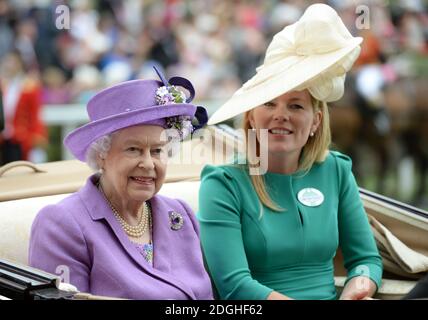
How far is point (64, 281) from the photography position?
2889mm

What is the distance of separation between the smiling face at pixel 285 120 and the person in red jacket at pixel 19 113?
187 inches

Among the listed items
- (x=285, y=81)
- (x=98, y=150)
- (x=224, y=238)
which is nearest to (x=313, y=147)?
(x=285, y=81)

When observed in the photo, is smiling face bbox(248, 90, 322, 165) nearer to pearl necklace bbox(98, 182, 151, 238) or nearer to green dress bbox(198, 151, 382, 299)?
green dress bbox(198, 151, 382, 299)

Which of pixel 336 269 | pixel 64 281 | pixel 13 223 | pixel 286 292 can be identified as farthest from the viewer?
pixel 336 269

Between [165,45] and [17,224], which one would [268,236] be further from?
[165,45]

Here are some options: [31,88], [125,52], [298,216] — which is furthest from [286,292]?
[125,52]

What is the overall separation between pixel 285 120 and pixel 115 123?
0.48m

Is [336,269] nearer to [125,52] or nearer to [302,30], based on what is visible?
[302,30]

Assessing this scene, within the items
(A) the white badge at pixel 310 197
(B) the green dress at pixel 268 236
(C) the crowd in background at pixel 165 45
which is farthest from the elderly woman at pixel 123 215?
(C) the crowd in background at pixel 165 45

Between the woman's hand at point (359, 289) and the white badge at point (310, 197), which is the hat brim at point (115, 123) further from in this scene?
the woman's hand at point (359, 289)

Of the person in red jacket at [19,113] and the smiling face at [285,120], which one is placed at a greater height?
the person in red jacket at [19,113]

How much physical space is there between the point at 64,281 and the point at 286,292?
631 millimetres

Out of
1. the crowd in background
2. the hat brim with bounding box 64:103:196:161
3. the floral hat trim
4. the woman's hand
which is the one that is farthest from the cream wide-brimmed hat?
the crowd in background

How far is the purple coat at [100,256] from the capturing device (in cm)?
294
